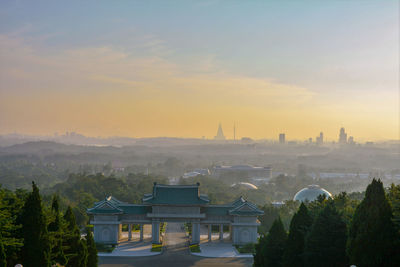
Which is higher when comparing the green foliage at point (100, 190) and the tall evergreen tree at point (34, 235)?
the tall evergreen tree at point (34, 235)

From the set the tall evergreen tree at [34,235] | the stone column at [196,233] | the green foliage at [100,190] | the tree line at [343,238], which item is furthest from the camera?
the green foliage at [100,190]

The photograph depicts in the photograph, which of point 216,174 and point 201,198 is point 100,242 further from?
point 216,174

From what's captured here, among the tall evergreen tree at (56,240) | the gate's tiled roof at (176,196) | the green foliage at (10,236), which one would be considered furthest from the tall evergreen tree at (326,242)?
the gate's tiled roof at (176,196)

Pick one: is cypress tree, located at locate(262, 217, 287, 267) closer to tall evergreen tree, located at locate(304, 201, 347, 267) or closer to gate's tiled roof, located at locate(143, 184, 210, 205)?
tall evergreen tree, located at locate(304, 201, 347, 267)

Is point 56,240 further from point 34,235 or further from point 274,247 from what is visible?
point 274,247

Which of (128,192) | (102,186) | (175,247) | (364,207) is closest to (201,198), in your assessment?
(175,247)

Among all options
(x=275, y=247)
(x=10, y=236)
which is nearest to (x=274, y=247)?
(x=275, y=247)

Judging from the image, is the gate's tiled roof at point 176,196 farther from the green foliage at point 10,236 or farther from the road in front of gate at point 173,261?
the green foliage at point 10,236
